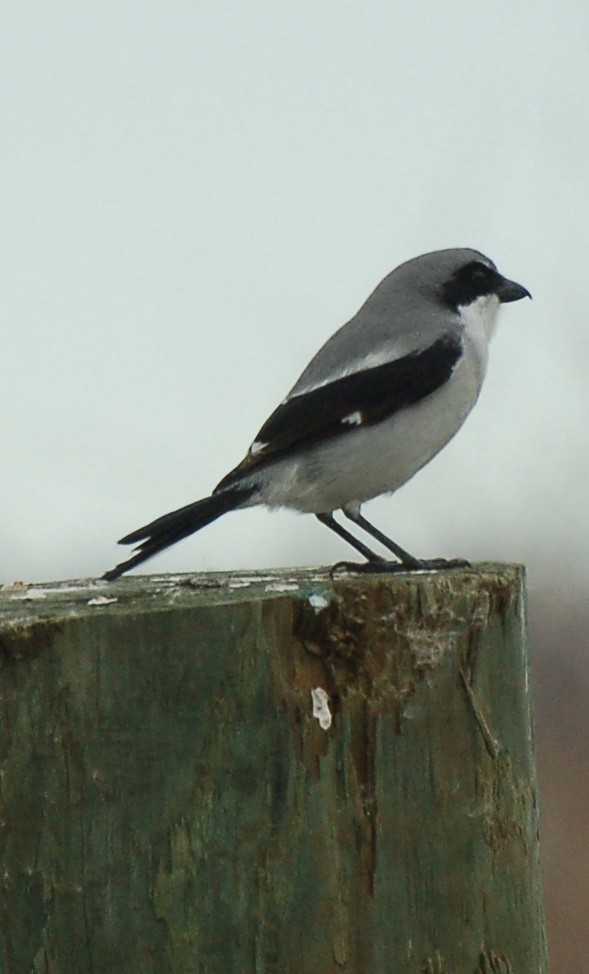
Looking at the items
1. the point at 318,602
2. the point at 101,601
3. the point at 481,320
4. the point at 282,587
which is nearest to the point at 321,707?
the point at 318,602

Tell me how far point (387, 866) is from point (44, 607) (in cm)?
72

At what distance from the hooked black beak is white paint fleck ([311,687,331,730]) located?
2660 mm

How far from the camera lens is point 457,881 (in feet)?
6.29

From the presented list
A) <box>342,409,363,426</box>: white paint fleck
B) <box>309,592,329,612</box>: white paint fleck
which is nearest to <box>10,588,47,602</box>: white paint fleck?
<box>309,592,329,612</box>: white paint fleck

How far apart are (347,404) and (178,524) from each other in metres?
0.67

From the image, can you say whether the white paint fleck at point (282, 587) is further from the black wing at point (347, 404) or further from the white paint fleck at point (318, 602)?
the black wing at point (347, 404)

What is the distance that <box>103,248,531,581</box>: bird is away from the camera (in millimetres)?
3500

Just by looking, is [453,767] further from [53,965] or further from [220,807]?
[53,965]

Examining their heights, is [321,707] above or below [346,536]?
below

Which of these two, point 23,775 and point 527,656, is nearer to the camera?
point 23,775

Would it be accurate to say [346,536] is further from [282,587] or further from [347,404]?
[282,587]

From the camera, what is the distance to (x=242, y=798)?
177 cm

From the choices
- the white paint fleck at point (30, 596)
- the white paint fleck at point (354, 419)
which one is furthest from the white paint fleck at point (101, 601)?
the white paint fleck at point (354, 419)

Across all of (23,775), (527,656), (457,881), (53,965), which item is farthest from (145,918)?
(527,656)
